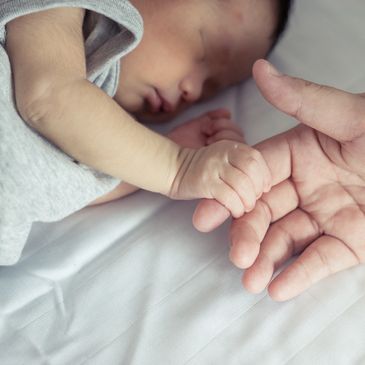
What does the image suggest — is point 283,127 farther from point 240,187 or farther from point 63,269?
point 63,269

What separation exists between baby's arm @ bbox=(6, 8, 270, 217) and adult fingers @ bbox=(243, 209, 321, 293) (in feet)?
0.22

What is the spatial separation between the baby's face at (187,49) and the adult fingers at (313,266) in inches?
15.1

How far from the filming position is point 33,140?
2.42 feet

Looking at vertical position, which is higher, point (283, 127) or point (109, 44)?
point (109, 44)

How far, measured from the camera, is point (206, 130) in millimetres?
977

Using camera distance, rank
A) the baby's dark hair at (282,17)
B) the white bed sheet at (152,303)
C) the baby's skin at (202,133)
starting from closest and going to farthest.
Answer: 1. the white bed sheet at (152,303)
2. the baby's skin at (202,133)
3. the baby's dark hair at (282,17)

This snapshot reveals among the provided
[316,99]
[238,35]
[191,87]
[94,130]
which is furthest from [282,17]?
[94,130]

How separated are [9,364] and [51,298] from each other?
107 mm

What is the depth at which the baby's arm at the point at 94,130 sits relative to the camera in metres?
0.70

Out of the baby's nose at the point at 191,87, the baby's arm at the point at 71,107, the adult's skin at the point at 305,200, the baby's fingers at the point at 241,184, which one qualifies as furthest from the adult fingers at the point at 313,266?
the baby's nose at the point at 191,87

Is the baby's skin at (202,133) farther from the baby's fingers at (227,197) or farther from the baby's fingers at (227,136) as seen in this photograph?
the baby's fingers at (227,197)

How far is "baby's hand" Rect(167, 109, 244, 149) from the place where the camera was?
0.95 metres

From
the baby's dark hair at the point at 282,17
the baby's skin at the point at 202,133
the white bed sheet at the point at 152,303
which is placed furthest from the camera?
the baby's dark hair at the point at 282,17

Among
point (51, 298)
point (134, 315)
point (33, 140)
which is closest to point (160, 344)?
point (134, 315)
